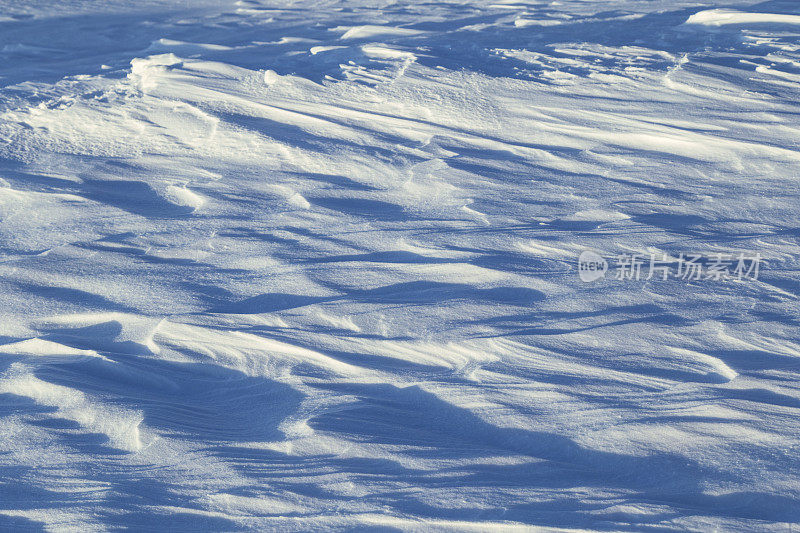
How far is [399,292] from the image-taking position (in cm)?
172

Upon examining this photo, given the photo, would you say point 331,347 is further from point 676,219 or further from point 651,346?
point 676,219

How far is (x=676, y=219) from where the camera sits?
1.98 meters

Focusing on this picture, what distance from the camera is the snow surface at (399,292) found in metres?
1.24

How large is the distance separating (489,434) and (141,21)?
3362 mm

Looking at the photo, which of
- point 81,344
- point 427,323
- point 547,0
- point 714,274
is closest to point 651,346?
point 714,274

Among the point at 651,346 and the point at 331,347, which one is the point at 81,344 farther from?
the point at 651,346

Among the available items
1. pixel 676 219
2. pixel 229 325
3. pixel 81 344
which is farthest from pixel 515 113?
pixel 81 344

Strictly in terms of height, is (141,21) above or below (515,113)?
above

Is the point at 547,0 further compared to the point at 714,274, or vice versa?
the point at 547,0

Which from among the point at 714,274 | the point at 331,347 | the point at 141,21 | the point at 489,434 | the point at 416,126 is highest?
the point at 141,21

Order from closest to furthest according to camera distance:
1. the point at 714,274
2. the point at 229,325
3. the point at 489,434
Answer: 1. the point at 489,434
2. the point at 229,325
3. the point at 714,274

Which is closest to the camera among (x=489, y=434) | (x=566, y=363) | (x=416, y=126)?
(x=489, y=434)

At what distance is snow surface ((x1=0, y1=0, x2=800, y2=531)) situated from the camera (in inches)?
48.7

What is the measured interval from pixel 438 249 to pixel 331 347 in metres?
0.45
